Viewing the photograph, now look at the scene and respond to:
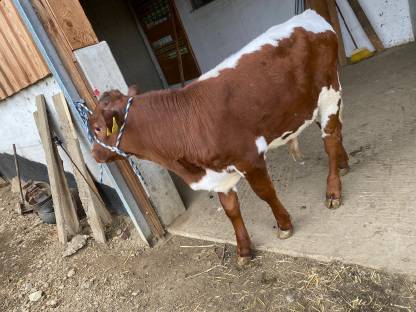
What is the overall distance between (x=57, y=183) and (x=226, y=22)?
4942mm

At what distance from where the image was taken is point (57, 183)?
4199 millimetres

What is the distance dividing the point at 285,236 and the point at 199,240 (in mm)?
910

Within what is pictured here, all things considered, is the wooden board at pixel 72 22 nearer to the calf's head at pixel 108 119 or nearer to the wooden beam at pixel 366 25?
the calf's head at pixel 108 119

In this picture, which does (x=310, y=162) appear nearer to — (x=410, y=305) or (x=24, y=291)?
(x=410, y=305)

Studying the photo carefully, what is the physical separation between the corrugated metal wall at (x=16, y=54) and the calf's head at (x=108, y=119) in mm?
1284

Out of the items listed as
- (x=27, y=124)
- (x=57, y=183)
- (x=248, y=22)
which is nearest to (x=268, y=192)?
(x=57, y=183)

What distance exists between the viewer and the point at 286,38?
2.80m

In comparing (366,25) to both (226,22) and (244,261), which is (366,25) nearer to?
(226,22)

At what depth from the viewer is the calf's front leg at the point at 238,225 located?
2.93 meters

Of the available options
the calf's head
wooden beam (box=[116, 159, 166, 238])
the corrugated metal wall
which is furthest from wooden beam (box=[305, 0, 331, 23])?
the calf's head

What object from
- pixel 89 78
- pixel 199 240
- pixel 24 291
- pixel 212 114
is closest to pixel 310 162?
pixel 199 240

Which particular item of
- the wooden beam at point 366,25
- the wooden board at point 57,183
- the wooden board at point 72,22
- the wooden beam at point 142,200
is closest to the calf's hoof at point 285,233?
the wooden beam at point 142,200

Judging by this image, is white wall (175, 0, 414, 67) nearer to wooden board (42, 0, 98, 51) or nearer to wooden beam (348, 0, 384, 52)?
wooden beam (348, 0, 384, 52)

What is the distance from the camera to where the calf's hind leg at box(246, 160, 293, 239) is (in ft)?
8.57
